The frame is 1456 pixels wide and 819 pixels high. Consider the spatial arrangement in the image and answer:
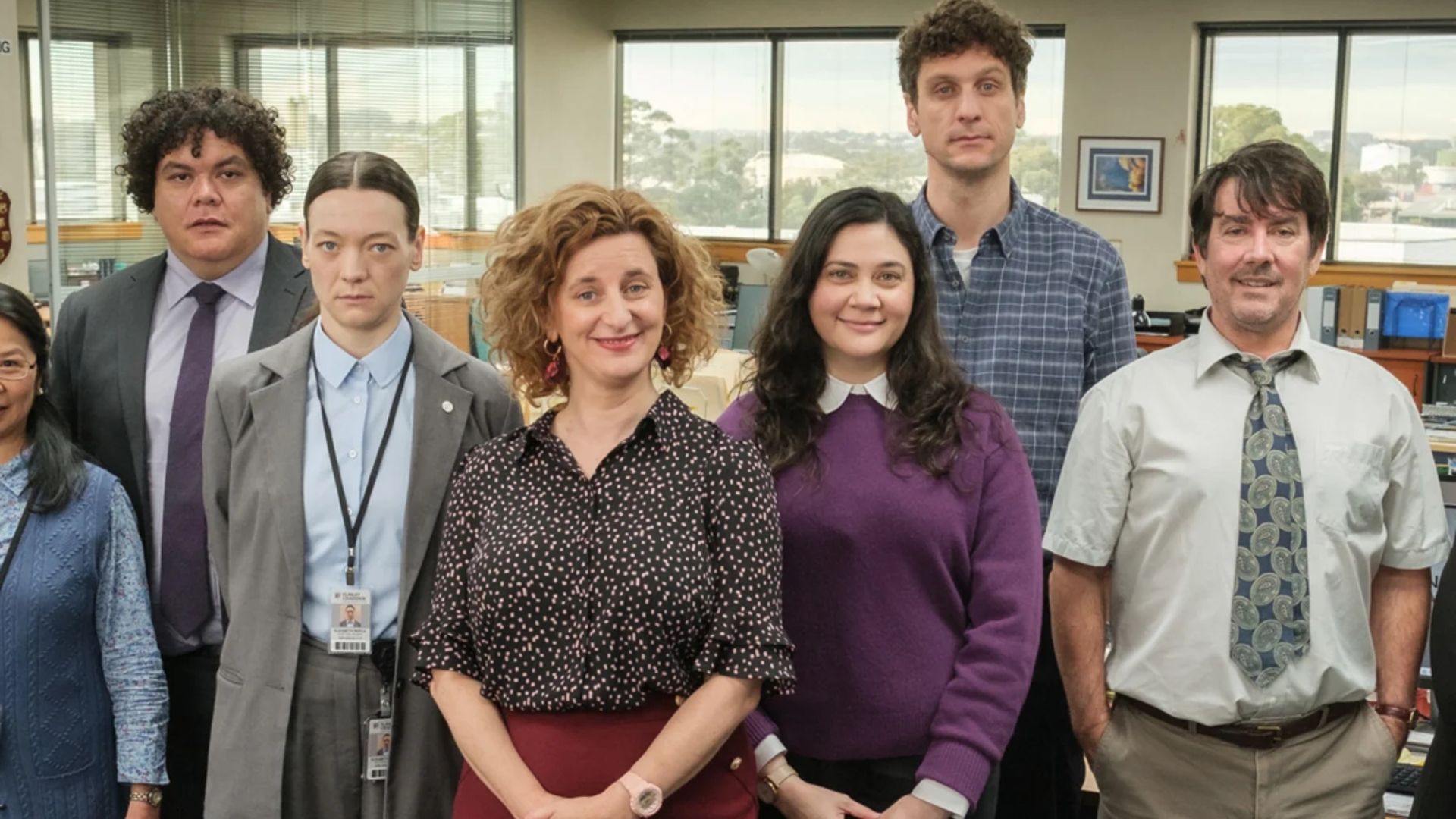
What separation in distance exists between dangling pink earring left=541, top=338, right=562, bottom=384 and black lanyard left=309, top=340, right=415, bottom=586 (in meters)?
0.32

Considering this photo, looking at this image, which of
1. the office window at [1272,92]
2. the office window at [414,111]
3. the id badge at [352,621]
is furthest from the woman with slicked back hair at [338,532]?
the office window at [1272,92]

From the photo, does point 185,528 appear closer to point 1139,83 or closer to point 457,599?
point 457,599

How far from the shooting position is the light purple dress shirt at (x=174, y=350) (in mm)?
2322

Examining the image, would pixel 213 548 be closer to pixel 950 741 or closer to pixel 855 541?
pixel 855 541

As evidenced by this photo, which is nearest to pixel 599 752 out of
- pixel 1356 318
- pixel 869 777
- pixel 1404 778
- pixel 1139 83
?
pixel 869 777

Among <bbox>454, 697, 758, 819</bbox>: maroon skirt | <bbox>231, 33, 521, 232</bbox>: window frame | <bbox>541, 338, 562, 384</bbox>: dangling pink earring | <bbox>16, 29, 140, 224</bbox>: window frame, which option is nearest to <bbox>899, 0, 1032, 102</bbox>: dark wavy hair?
<bbox>541, 338, 562, 384</bbox>: dangling pink earring

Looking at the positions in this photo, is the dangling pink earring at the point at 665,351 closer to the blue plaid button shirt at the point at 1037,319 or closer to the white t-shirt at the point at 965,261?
the blue plaid button shirt at the point at 1037,319

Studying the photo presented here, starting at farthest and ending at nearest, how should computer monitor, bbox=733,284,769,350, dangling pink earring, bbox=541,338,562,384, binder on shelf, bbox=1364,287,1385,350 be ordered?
binder on shelf, bbox=1364,287,1385,350 → computer monitor, bbox=733,284,769,350 → dangling pink earring, bbox=541,338,562,384

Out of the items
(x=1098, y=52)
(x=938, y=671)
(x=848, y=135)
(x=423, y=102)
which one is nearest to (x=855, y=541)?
(x=938, y=671)

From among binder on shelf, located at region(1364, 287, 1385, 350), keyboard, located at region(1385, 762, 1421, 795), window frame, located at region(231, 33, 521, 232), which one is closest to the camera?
keyboard, located at region(1385, 762, 1421, 795)

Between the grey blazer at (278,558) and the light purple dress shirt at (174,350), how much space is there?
8.7 inches

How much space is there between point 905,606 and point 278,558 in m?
0.91

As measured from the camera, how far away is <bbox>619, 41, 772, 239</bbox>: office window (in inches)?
450

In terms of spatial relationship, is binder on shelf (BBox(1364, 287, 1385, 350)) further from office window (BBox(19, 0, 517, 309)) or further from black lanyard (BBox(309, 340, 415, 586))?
black lanyard (BBox(309, 340, 415, 586))
